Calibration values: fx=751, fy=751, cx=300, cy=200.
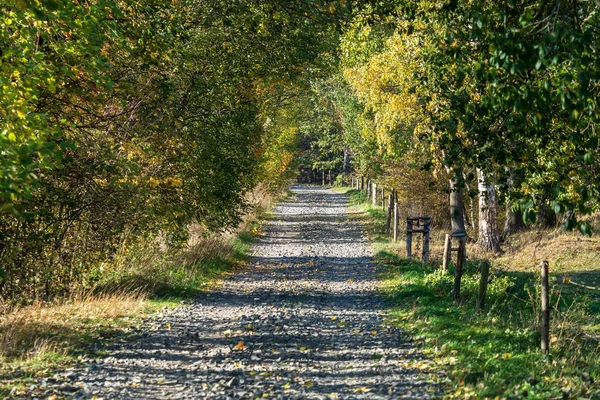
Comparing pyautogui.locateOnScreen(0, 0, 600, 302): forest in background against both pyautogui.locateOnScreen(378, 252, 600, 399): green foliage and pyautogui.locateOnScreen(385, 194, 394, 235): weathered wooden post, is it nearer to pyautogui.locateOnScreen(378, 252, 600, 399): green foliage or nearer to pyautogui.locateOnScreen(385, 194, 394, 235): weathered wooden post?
pyautogui.locateOnScreen(378, 252, 600, 399): green foliage

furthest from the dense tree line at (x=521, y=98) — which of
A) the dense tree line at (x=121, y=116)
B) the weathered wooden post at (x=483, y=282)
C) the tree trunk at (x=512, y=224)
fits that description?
the tree trunk at (x=512, y=224)

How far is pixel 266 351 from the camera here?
10.2 m

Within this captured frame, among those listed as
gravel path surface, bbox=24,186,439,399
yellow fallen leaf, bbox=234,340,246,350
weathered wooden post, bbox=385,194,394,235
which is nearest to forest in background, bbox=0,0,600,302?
gravel path surface, bbox=24,186,439,399

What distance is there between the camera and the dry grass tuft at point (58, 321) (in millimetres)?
9625

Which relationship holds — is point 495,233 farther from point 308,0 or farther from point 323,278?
point 308,0

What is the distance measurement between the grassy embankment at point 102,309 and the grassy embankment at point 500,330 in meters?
4.43

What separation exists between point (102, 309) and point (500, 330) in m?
6.41

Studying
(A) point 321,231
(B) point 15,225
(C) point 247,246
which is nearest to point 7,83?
(B) point 15,225

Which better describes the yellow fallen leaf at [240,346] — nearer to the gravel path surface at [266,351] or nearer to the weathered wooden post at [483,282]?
the gravel path surface at [266,351]

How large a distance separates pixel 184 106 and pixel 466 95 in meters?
8.19

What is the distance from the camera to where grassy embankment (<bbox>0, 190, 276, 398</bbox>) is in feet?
30.2

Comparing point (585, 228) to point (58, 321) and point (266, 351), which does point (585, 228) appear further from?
point (58, 321)

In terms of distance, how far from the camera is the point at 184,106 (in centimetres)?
1548

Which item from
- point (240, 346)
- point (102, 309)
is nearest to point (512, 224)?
point (102, 309)
